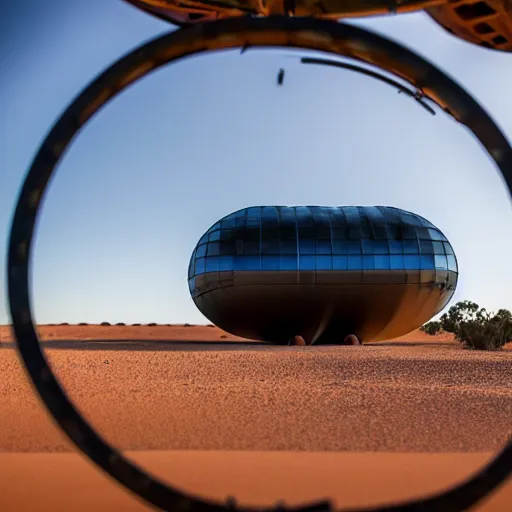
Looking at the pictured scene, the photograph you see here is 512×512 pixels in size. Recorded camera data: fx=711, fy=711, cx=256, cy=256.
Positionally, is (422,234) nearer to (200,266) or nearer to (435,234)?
(435,234)

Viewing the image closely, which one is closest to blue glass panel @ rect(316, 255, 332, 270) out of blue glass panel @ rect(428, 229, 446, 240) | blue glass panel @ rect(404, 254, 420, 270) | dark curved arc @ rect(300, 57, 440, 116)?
blue glass panel @ rect(404, 254, 420, 270)

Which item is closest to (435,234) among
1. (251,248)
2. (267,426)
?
(251,248)

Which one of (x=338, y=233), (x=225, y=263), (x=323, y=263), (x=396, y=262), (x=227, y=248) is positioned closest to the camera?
(x=323, y=263)

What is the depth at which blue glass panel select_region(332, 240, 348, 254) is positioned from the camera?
77.3 ft

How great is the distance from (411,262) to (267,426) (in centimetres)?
1651

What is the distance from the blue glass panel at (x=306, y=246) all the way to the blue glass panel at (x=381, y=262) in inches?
83.7

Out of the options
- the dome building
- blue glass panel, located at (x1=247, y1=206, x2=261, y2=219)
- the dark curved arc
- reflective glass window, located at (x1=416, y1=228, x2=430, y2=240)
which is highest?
blue glass panel, located at (x1=247, y1=206, x2=261, y2=219)

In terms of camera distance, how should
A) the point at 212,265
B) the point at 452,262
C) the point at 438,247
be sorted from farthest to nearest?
the point at 452,262
the point at 438,247
the point at 212,265

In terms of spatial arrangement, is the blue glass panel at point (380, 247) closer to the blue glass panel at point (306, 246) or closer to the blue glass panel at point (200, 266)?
the blue glass panel at point (306, 246)

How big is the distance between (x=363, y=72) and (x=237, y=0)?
1.89 ft

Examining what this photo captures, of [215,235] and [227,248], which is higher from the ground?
[215,235]

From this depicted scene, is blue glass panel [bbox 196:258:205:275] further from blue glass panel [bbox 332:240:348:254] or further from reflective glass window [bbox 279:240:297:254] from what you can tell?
blue glass panel [bbox 332:240:348:254]

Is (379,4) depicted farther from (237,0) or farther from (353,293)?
(353,293)

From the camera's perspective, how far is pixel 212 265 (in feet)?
80.6
